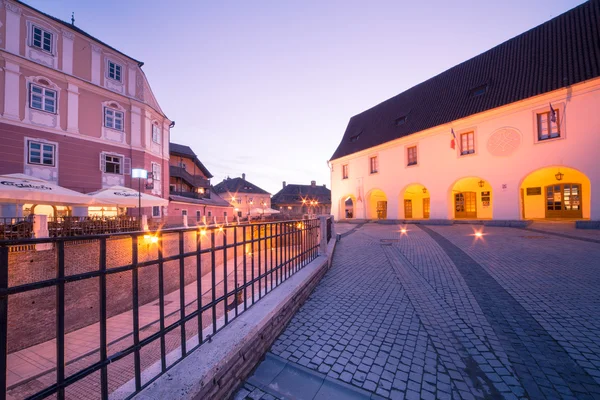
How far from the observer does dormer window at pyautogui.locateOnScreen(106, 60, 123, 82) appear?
57.9 ft

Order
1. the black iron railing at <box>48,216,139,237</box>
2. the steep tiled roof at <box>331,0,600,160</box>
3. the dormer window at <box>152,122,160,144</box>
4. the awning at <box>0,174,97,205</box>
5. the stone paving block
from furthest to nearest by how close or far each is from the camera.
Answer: the dormer window at <box>152,122,160,144</box> → the steep tiled roof at <box>331,0,600,160</box> → the black iron railing at <box>48,216,139,237</box> → the awning at <box>0,174,97,205</box> → the stone paving block

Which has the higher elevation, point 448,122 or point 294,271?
point 448,122

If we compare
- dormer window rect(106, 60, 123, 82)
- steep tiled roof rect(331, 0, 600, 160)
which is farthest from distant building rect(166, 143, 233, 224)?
steep tiled roof rect(331, 0, 600, 160)

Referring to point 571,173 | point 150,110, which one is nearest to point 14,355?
point 150,110

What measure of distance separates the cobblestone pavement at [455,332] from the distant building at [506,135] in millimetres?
10311

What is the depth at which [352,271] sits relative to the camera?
6.82 metres

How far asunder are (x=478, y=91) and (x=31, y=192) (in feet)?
80.4

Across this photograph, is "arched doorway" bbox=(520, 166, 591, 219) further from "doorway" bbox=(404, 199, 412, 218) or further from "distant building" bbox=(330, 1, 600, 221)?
"doorway" bbox=(404, 199, 412, 218)

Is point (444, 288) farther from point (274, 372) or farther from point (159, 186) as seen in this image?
point (159, 186)

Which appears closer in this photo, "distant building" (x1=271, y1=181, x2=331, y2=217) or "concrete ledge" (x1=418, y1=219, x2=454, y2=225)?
"concrete ledge" (x1=418, y1=219, x2=454, y2=225)

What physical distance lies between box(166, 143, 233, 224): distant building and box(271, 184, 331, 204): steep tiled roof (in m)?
21.5

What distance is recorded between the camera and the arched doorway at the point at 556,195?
1555 centimetres

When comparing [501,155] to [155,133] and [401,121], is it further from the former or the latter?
[155,133]

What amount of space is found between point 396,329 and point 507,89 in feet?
62.3
